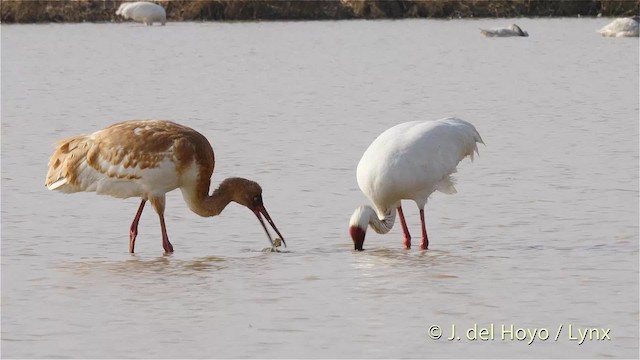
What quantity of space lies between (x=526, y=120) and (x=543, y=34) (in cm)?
1865

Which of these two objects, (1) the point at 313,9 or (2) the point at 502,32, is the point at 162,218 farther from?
(1) the point at 313,9

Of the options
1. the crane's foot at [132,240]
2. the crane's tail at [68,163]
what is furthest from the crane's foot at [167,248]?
the crane's tail at [68,163]

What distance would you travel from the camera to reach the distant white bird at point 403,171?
9.45 meters

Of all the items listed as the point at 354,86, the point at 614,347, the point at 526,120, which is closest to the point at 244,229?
the point at 614,347

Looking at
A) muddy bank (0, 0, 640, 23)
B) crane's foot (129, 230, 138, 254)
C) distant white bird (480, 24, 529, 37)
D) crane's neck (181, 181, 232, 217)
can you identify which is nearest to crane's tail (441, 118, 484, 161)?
crane's neck (181, 181, 232, 217)

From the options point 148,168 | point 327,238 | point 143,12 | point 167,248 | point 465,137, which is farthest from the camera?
point 143,12

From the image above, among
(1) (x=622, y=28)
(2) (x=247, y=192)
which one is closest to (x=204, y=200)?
(2) (x=247, y=192)

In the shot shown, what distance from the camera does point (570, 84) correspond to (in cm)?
2253

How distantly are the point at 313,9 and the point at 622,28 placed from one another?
31.3 ft

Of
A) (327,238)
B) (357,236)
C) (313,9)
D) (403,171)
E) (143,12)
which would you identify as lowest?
(313,9)

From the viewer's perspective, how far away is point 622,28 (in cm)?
3453

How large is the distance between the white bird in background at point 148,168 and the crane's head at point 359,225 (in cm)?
55

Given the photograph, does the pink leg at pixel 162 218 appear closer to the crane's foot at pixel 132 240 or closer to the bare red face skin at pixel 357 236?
the crane's foot at pixel 132 240

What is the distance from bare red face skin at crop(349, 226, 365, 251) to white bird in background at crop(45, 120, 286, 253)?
0.54m
